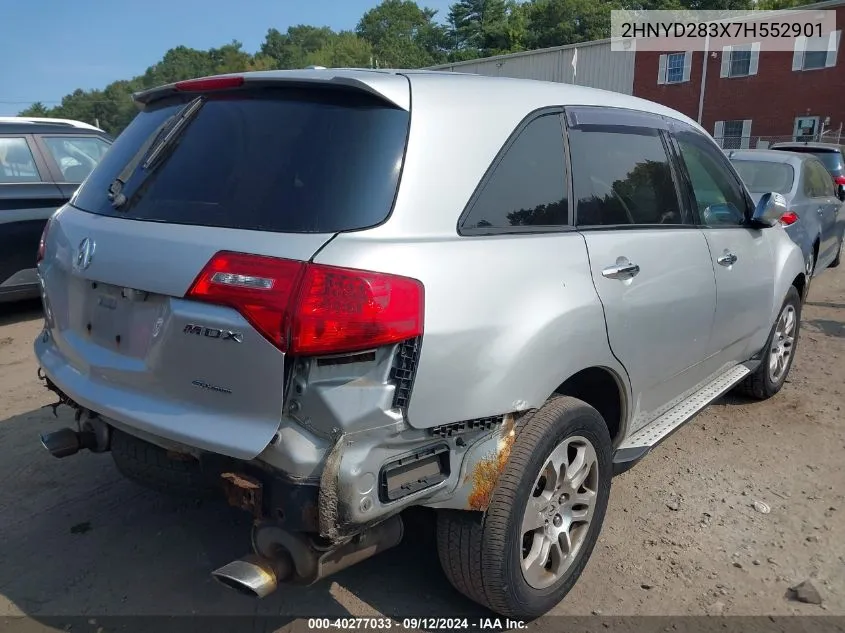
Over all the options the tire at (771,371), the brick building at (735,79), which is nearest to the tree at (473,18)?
the brick building at (735,79)

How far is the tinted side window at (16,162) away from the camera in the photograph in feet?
21.2

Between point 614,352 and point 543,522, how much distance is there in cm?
70

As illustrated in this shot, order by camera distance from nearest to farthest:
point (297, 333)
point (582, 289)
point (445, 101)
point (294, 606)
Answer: point (297, 333) < point (445, 101) < point (582, 289) < point (294, 606)

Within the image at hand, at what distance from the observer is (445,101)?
2.20m

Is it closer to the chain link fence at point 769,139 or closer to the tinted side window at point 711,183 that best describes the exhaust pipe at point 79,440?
the tinted side window at point 711,183

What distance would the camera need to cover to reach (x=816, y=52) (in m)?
26.4

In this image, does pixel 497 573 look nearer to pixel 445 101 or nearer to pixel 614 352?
pixel 614 352

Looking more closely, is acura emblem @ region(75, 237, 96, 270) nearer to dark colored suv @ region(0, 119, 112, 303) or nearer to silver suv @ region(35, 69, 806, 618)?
silver suv @ region(35, 69, 806, 618)

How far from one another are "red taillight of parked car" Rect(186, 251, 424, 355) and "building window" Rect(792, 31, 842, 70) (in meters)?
30.6

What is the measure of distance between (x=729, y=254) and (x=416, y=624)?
2.46 m

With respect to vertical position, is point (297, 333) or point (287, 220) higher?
point (287, 220)

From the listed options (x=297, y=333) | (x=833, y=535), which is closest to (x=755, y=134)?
(x=833, y=535)

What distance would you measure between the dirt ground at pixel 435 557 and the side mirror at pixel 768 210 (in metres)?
1.32

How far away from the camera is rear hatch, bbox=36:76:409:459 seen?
1882 mm
